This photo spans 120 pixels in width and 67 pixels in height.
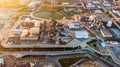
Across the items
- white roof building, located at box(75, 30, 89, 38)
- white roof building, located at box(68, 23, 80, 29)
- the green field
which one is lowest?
white roof building, located at box(75, 30, 89, 38)

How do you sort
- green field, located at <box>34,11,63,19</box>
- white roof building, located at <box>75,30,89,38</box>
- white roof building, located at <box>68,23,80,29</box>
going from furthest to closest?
green field, located at <box>34,11,63,19</box>, white roof building, located at <box>68,23,80,29</box>, white roof building, located at <box>75,30,89,38</box>

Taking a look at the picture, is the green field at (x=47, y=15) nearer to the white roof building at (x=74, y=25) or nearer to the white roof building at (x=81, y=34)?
the white roof building at (x=74, y=25)

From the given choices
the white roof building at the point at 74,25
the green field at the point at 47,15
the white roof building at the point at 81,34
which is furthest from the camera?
the green field at the point at 47,15

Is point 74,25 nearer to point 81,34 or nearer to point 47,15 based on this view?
point 81,34

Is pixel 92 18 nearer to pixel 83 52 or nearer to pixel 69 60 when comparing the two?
pixel 83 52

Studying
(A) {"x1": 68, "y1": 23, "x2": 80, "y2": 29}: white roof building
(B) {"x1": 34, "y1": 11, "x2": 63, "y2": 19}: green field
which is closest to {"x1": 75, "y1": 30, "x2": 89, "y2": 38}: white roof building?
(A) {"x1": 68, "y1": 23, "x2": 80, "y2": 29}: white roof building

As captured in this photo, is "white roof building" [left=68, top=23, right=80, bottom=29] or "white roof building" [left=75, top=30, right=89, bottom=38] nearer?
"white roof building" [left=75, top=30, right=89, bottom=38]

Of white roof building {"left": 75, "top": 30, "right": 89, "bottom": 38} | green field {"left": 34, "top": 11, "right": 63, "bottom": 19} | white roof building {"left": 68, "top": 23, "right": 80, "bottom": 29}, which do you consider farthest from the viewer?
green field {"left": 34, "top": 11, "right": 63, "bottom": 19}

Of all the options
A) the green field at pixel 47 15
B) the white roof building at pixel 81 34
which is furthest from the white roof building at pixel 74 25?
the green field at pixel 47 15

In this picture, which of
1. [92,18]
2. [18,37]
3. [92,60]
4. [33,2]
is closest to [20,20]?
[18,37]

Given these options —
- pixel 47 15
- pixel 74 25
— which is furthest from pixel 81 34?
pixel 47 15

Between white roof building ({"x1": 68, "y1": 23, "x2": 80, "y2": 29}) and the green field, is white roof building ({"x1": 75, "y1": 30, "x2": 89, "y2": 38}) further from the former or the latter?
the green field
